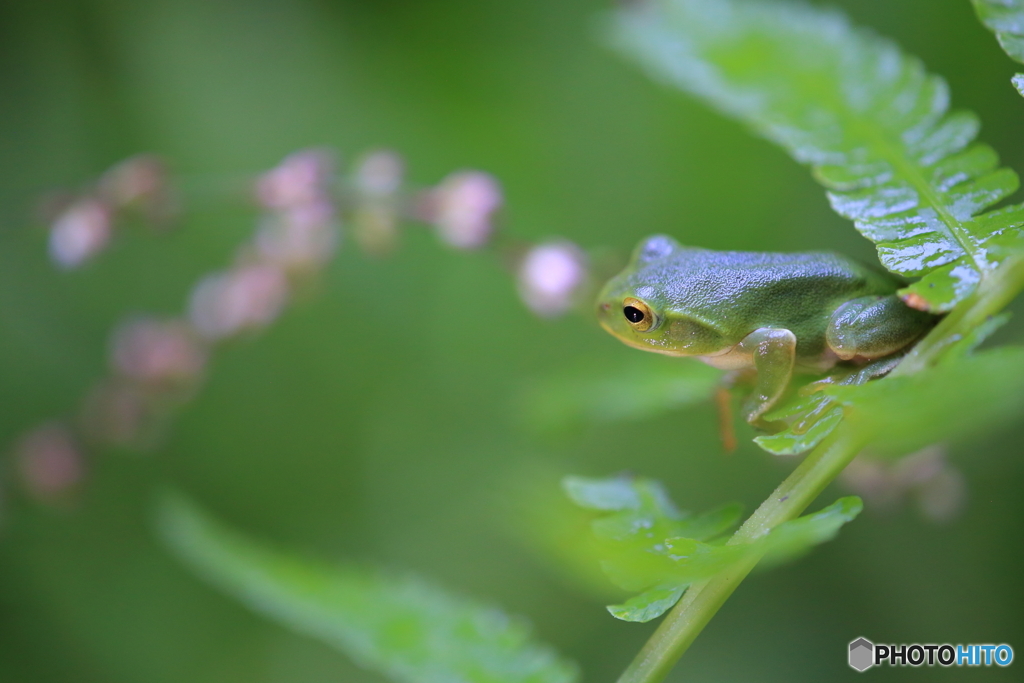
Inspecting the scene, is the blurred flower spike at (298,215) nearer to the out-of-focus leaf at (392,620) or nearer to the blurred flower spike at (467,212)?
the blurred flower spike at (467,212)

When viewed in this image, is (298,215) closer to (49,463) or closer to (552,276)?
(552,276)

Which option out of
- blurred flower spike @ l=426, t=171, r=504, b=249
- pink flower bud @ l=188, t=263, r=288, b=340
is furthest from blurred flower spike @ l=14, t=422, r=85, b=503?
blurred flower spike @ l=426, t=171, r=504, b=249

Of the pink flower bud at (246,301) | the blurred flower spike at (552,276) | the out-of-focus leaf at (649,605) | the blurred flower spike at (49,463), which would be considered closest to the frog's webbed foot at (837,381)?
the out-of-focus leaf at (649,605)

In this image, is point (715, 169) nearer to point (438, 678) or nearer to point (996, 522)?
point (996, 522)

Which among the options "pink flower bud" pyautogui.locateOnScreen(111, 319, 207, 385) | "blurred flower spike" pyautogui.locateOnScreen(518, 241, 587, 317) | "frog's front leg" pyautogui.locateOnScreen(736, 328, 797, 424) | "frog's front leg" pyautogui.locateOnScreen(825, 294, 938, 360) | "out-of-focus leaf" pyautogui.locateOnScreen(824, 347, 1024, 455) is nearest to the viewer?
"out-of-focus leaf" pyautogui.locateOnScreen(824, 347, 1024, 455)

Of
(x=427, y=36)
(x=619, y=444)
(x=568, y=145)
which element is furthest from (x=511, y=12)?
(x=619, y=444)

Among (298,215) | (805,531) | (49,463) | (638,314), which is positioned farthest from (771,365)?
(49,463)

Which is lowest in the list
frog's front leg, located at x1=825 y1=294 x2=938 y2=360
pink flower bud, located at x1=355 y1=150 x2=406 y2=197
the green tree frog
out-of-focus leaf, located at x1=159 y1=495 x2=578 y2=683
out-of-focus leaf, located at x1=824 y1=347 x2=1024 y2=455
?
out-of-focus leaf, located at x1=159 y1=495 x2=578 y2=683

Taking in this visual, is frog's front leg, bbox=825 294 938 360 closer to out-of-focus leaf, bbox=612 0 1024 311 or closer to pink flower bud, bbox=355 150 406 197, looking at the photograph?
out-of-focus leaf, bbox=612 0 1024 311
